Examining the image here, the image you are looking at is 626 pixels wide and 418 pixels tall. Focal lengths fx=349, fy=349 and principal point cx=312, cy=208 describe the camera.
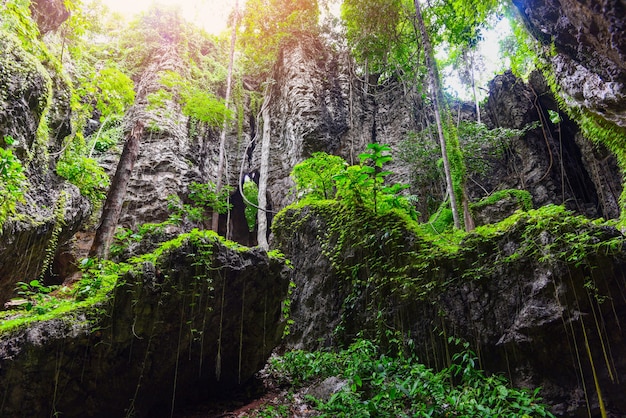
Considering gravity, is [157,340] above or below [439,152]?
below

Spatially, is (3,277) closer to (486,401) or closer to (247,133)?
(486,401)

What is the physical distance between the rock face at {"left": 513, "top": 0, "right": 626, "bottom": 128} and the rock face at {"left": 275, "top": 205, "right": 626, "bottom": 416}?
2066 millimetres

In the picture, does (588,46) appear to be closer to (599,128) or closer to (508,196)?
(599,128)

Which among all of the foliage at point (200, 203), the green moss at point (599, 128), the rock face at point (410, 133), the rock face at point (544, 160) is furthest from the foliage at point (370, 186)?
the rock face at point (544, 160)

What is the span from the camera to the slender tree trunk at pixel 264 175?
41.9 feet

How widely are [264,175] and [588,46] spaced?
11.2 metres

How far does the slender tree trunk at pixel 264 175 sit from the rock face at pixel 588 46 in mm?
8596

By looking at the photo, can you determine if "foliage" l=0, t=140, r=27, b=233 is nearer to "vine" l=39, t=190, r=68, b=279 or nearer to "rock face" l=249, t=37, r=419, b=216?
"vine" l=39, t=190, r=68, b=279

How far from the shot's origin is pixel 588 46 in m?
5.28

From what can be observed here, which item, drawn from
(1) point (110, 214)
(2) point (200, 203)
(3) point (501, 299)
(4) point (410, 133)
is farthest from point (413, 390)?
(4) point (410, 133)

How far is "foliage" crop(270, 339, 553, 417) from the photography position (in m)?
4.00

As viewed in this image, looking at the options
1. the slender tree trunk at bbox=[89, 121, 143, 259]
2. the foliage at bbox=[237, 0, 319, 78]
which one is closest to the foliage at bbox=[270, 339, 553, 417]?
the slender tree trunk at bbox=[89, 121, 143, 259]

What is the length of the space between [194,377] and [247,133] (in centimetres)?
1474

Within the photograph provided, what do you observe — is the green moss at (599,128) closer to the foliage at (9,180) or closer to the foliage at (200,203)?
the foliage at (9,180)
